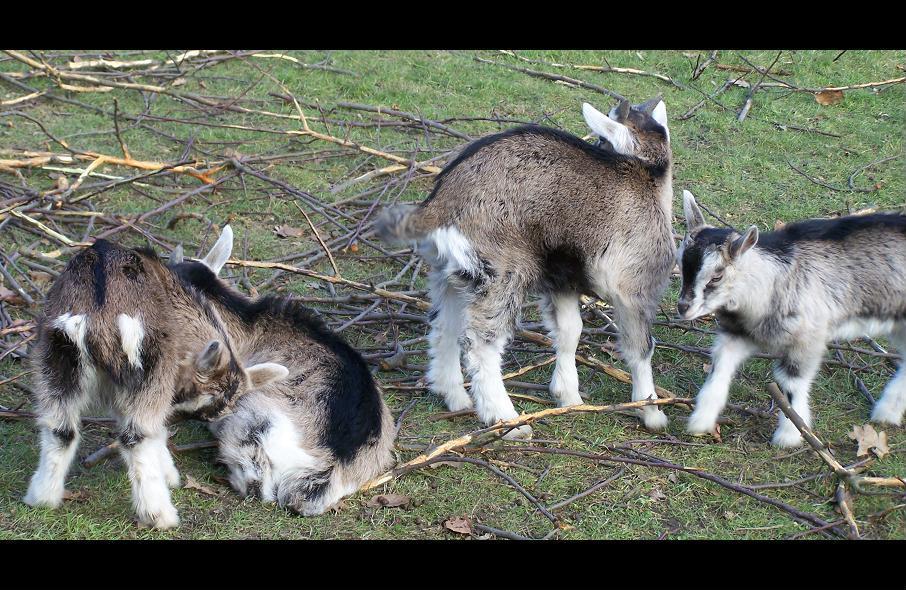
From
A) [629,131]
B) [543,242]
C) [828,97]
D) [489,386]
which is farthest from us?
[828,97]

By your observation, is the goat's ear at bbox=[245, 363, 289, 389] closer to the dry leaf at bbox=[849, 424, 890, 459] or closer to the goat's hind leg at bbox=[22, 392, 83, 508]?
the goat's hind leg at bbox=[22, 392, 83, 508]

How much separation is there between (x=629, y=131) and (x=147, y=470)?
3.69 meters

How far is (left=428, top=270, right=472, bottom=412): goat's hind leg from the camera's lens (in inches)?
246

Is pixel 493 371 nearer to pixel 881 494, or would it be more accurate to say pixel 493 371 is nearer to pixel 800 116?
pixel 881 494

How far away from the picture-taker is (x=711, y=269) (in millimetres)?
5965

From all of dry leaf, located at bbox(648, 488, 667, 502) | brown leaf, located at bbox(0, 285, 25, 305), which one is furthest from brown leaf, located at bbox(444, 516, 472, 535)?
brown leaf, located at bbox(0, 285, 25, 305)

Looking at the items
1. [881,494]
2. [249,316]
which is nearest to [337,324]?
[249,316]

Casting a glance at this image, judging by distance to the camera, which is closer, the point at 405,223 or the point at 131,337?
the point at 131,337

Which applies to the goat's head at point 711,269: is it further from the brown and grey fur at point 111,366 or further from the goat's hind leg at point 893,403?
the brown and grey fur at point 111,366

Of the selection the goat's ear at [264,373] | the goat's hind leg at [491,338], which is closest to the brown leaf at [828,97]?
the goat's hind leg at [491,338]

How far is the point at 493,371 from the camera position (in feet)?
19.7

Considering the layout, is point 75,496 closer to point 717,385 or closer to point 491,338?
point 491,338

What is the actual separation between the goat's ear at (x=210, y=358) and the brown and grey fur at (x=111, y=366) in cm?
10

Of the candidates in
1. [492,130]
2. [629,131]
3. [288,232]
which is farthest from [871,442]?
[492,130]
